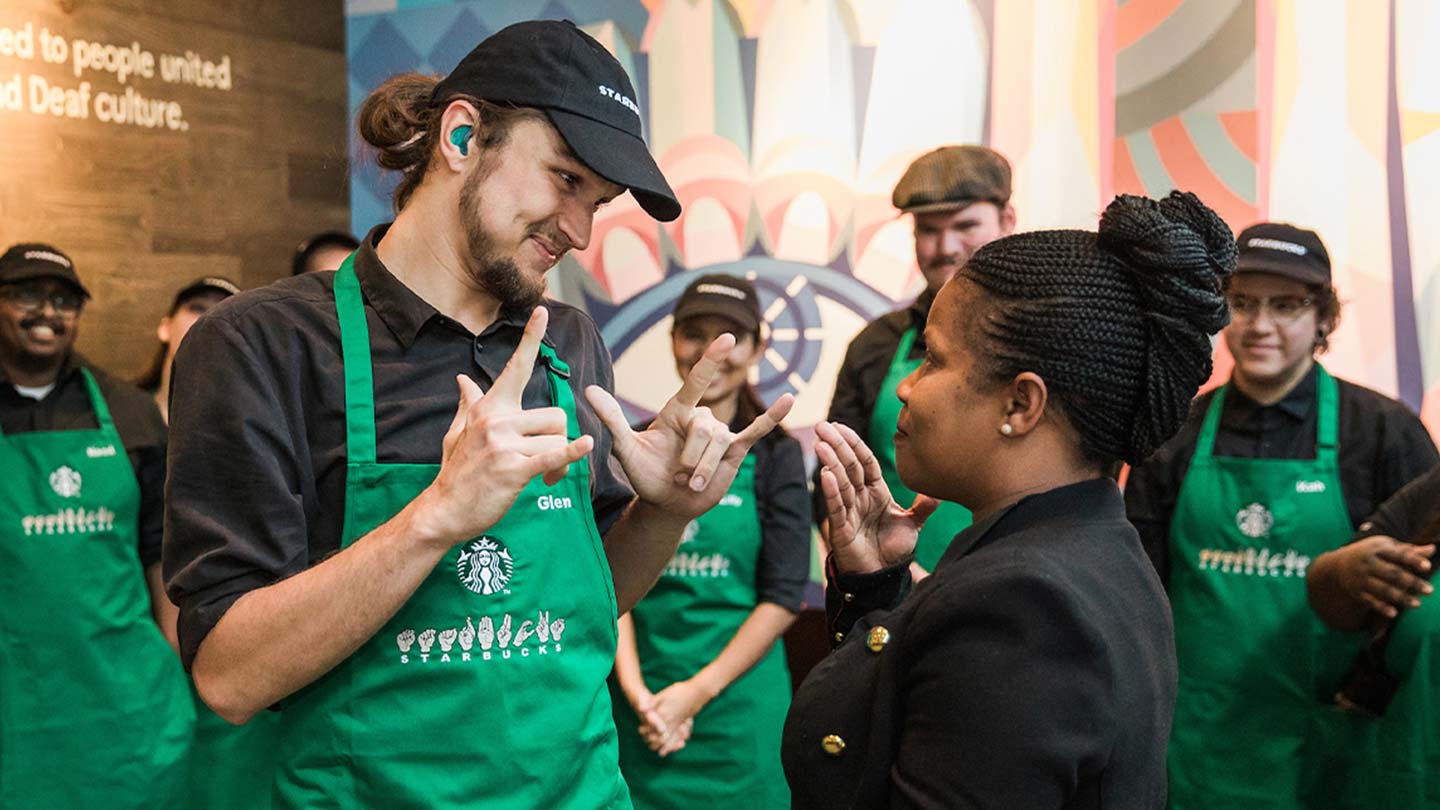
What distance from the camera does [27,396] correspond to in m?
3.38

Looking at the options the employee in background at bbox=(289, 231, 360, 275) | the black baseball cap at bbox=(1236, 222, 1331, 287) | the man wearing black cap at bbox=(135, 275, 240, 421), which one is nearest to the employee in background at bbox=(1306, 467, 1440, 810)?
the black baseball cap at bbox=(1236, 222, 1331, 287)

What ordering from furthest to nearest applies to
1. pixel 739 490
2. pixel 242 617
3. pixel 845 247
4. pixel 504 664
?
pixel 845 247 → pixel 739 490 → pixel 504 664 → pixel 242 617

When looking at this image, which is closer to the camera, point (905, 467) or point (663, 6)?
point (905, 467)

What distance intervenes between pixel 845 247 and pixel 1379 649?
1.72 metres

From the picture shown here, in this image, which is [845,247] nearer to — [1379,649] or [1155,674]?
[1379,649]

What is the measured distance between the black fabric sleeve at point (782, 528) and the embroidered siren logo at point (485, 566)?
1.76 m

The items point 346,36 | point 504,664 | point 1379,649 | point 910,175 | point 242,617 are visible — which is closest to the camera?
point 242,617

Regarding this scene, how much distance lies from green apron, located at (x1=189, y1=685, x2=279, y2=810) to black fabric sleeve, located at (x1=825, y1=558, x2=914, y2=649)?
263 cm

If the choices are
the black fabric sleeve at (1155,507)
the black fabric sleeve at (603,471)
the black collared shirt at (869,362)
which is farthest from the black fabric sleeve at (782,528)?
the black fabric sleeve at (603,471)

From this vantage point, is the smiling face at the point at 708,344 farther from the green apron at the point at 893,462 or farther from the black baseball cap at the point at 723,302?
the green apron at the point at 893,462

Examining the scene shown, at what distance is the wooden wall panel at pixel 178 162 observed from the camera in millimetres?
3701

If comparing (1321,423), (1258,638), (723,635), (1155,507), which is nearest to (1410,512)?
(1321,423)

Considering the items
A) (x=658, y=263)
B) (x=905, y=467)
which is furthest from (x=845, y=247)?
(x=905, y=467)

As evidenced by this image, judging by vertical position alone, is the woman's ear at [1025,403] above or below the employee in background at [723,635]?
above
